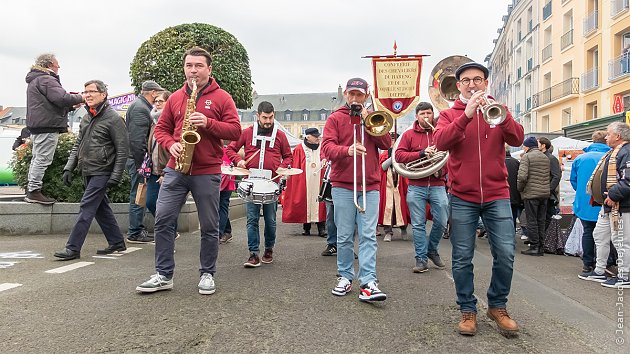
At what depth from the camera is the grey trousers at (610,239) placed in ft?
19.0

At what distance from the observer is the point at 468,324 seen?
11.5ft

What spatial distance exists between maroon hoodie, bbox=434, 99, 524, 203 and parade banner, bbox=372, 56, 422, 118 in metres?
7.79

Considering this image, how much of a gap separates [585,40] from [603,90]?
3.80 meters

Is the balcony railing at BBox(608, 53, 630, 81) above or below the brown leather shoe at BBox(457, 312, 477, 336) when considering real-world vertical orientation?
above

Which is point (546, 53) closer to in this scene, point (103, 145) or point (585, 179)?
point (585, 179)

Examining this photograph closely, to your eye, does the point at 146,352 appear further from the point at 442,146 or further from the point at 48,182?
the point at 48,182

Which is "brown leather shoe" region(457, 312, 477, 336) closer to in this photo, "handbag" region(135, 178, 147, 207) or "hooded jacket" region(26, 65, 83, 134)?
"handbag" region(135, 178, 147, 207)

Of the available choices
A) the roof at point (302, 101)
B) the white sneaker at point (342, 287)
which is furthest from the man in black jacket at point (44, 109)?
the roof at point (302, 101)

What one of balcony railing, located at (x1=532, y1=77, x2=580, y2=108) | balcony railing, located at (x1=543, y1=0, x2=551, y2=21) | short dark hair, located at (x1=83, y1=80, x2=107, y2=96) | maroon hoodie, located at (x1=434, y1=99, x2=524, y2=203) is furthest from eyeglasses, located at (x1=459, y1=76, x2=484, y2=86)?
balcony railing, located at (x1=543, y1=0, x2=551, y2=21)

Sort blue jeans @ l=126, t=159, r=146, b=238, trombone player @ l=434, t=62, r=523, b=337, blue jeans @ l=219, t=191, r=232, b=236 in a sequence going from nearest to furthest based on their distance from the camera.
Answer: trombone player @ l=434, t=62, r=523, b=337 < blue jeans @ l=126, t=159, r=146, b=238 < blue jeans @ l=219, t=191, r=232, b=236

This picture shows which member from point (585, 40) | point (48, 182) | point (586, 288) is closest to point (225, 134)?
point (586, 288)

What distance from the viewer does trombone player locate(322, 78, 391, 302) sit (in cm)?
446

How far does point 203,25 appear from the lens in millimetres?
13852

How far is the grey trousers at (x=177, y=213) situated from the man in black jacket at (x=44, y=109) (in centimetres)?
345
